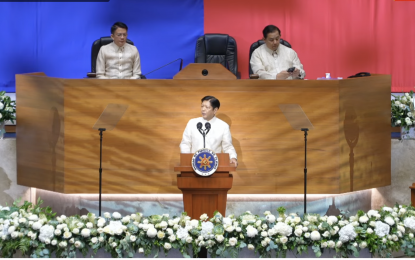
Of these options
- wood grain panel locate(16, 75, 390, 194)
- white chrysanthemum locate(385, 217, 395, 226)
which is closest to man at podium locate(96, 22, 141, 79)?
wood grain panel locate(16, 75, 390, 194)

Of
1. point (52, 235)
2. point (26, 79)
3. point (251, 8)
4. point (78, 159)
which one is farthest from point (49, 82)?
point (251, 8)

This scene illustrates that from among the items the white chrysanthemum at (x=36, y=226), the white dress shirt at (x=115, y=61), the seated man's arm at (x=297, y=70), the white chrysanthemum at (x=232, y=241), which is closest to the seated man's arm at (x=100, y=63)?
the white dress shirt at (x=115, y=61)

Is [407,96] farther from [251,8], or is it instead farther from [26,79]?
[26,79]

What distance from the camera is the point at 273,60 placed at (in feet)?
26.7

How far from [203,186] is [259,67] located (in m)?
2.37

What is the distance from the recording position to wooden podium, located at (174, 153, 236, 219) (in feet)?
19.9

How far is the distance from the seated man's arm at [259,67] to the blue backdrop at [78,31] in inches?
75.4

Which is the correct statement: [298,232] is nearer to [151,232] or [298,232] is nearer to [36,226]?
[151,232]

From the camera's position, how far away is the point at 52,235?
5.11 m

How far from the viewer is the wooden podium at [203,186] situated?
19.9 ft

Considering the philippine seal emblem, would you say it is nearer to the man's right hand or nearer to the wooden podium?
the wooden podium

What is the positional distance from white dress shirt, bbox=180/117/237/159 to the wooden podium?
0.61m

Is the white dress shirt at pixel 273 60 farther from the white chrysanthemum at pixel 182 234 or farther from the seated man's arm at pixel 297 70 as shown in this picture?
the white chrysanthemum at pixel 182 234

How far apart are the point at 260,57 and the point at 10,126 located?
2.95 metres
